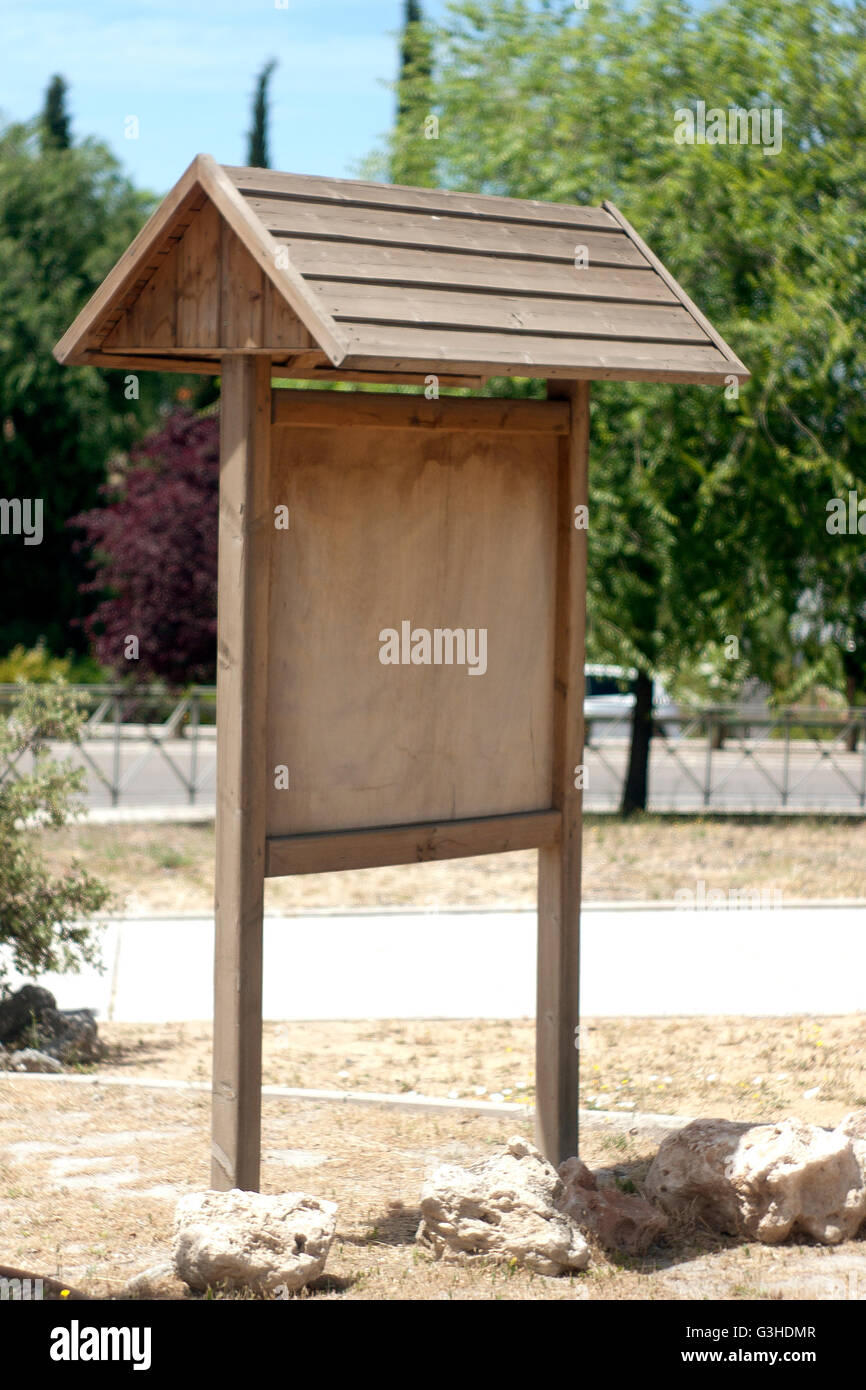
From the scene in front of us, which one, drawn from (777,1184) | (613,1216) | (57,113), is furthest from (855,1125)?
(57,113)

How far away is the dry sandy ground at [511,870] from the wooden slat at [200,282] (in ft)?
21.6

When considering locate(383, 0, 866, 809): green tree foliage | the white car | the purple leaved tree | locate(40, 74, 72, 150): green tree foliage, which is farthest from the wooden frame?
locate(40, 74, 72, 150): green tree foliage

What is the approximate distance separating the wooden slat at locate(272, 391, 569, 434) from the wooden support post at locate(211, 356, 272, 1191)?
0.41ft

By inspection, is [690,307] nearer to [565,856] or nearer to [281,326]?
[281,326]

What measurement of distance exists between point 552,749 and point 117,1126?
8.09ft


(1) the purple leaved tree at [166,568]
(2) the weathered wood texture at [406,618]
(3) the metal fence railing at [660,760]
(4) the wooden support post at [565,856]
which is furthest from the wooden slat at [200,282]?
(1) the purple leaved tree at [166,568]

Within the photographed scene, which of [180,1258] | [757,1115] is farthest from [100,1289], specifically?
[757,1115]

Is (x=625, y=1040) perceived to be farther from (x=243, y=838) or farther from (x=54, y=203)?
(x=54, y=203)

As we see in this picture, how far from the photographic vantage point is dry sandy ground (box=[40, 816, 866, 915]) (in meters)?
12.0

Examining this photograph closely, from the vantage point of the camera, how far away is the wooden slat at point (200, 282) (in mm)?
5074

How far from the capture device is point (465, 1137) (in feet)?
21.0

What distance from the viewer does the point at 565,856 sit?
5.80 meters

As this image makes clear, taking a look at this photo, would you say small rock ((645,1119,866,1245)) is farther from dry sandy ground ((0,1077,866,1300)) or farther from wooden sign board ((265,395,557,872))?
wooden sign board ((265,395,557,872))

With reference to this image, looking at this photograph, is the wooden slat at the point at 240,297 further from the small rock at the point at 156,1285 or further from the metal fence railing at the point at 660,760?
the metal fence railing at the point at 660,760
